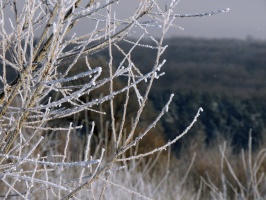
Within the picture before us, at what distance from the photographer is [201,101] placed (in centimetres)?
2889

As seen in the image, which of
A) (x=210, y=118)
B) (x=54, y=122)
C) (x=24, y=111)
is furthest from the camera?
(x=210, y=118)

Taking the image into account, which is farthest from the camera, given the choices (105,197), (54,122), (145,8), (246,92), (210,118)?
(246,92)

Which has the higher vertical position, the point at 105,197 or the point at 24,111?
the point at 24,111

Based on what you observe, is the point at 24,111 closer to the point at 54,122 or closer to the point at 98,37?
the point at 98,37

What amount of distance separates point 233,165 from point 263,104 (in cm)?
1477

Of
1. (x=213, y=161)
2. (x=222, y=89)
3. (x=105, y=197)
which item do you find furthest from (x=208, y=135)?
(x=105, y=197)

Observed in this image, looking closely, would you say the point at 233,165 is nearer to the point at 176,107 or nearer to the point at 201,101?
the point at 176,107

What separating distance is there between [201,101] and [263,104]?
257cm

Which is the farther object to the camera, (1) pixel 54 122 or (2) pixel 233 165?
(1) pixel 54 122

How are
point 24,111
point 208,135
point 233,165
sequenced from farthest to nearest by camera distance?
1. point 208,135
2. point 233,165
3. point 24,111

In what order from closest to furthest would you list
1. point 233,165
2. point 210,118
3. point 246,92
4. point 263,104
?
point 233,165
point 210,118
point 263,104
point 246,92

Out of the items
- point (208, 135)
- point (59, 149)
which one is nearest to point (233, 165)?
point (59, 149)

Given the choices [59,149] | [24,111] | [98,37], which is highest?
[98,37]

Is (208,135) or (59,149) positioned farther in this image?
(208,135)
